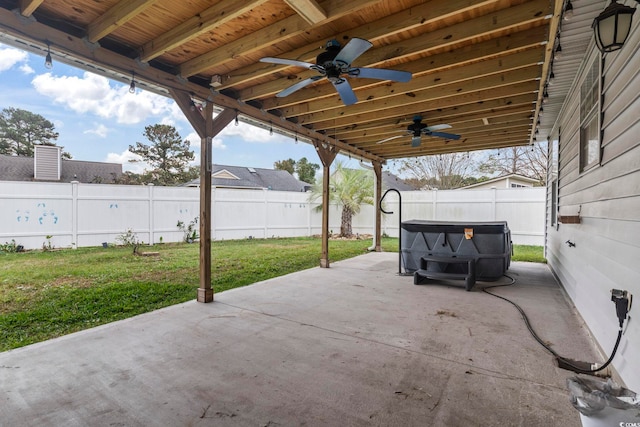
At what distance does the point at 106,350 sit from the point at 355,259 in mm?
5312

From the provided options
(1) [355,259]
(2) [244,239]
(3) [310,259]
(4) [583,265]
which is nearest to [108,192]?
(2) [244,239]

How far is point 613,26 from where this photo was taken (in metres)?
1.68

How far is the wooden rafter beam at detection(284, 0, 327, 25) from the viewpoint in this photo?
2180mm

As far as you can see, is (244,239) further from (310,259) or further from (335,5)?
(335,5)

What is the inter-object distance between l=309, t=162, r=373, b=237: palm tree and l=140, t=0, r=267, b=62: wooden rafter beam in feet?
27.3

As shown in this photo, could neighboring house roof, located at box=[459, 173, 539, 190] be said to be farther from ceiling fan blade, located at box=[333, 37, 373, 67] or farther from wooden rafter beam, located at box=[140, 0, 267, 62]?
wooden rafter beam, located at box=[140, 0, 267, 62]

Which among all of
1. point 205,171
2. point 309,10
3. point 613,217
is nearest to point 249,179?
point 205,171

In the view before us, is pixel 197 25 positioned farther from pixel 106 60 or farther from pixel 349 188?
pixel 349 188

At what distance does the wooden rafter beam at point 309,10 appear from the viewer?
2.18 m

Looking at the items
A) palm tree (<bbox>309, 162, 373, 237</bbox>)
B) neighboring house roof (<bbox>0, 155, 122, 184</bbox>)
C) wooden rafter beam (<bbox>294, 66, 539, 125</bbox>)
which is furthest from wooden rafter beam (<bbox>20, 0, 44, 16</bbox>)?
neighboring house roof (<bbox>0, 155, 122, 184</bbox>)

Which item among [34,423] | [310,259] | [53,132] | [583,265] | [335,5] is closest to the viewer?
[34,423]

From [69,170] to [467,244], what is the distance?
58.0 feet

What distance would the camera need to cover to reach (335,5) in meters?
2.35

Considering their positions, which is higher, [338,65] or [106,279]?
[338,65]
